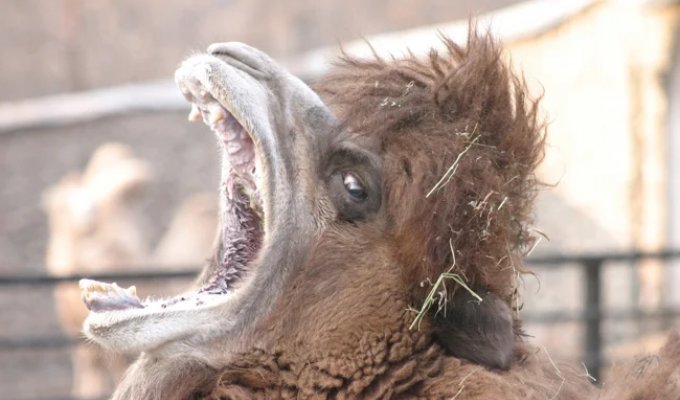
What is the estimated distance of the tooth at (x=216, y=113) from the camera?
11.5 ft

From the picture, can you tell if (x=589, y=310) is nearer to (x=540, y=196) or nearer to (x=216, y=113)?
(x=540, y=196)

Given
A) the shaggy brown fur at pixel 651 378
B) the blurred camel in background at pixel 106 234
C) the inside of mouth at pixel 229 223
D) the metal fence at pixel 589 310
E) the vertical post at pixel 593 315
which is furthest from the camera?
the blurred camel in background at pixel 106 234

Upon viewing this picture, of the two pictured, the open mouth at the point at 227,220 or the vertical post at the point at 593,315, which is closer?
the open mouth at the point at 227,220

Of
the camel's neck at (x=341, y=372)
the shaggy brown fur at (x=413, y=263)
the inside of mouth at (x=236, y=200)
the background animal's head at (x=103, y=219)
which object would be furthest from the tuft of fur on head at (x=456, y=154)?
the background animal's head at (x=103, y=219)

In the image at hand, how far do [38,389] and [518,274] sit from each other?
9.16 m

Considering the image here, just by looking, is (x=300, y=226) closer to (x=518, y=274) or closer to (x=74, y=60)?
(x=518, y=274)

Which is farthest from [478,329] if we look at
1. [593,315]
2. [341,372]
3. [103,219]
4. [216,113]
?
[103,219]

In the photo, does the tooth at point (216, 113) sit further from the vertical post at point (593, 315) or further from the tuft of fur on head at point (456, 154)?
the vertical post at point (593, 315)

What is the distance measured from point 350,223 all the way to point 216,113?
1.73 ft

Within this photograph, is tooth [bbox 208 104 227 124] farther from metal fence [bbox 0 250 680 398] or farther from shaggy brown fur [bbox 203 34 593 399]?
metal fence [bbox 0 250 680 398]

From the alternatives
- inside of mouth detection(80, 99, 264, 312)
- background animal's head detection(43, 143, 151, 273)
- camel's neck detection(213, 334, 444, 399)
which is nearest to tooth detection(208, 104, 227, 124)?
inside of mouth detection(80, 99, 264, 312)

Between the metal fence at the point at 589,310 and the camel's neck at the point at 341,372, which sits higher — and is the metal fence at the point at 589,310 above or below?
above

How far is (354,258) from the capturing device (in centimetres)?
351

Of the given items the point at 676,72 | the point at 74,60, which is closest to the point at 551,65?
the point at 676,72
